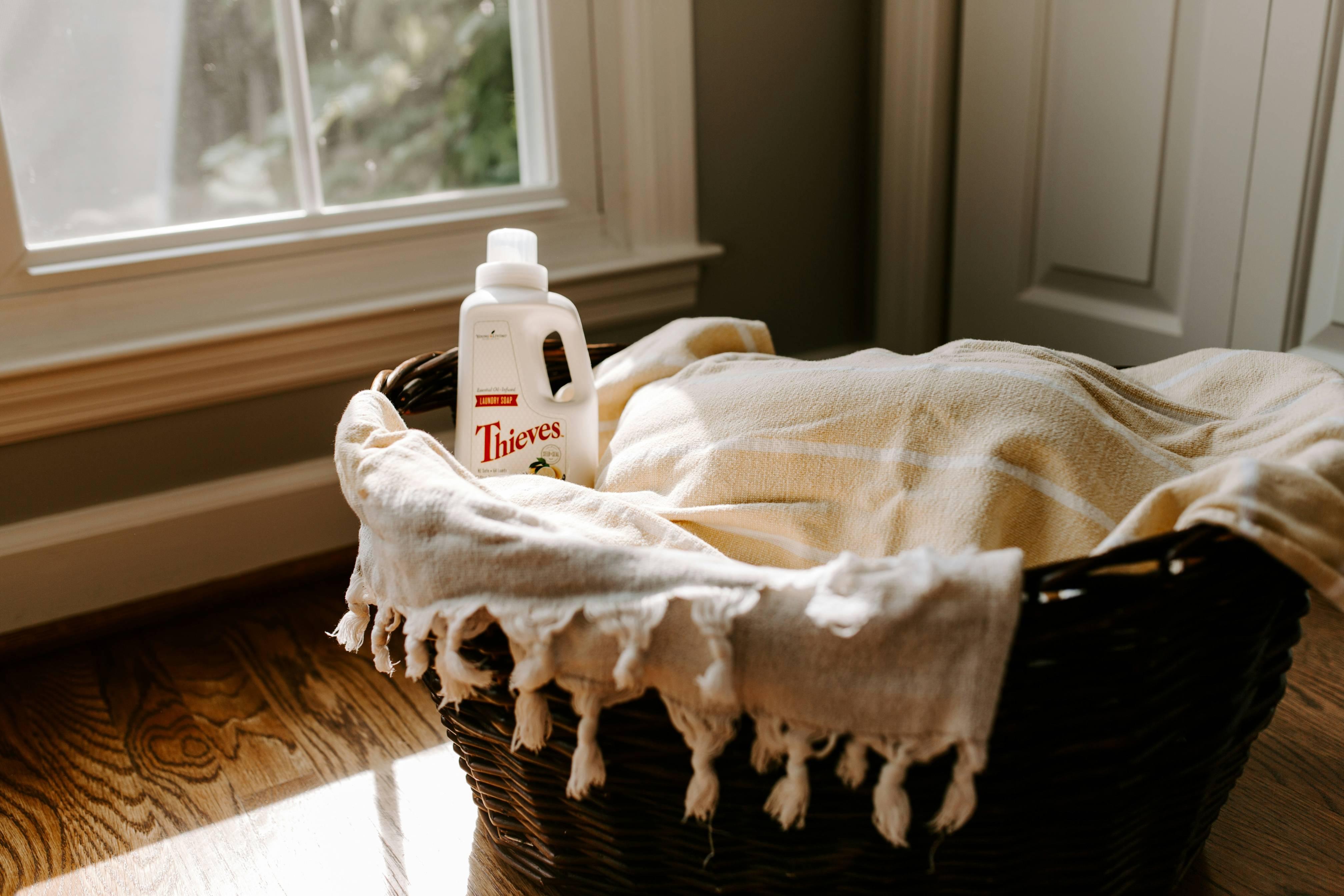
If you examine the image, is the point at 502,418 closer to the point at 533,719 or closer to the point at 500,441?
the point at 500,441

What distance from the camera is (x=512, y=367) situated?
2.53ft

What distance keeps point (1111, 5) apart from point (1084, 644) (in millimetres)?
939

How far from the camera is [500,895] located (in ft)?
2.27

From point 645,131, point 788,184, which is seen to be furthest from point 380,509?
point 788,184

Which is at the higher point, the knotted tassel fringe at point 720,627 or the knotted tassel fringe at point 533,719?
the knotted tassel fringe at point 720,627

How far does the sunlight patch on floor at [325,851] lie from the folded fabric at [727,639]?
232mm

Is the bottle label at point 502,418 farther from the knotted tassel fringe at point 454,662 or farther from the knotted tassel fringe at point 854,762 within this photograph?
Result: the knotted tassel fringe at point 854,762

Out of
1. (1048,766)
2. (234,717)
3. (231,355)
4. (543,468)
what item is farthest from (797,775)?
(231,355)

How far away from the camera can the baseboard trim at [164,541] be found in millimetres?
1018

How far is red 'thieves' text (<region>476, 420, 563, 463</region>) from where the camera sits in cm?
78

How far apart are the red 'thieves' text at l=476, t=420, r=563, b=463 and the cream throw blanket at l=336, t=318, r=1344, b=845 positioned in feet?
0.21

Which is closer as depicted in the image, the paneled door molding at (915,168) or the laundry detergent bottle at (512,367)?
the laundry detergent bottle at (512,367)

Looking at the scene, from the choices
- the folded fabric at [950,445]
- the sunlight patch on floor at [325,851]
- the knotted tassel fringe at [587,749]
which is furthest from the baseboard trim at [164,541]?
the knotted tassel fringe at [587,749]

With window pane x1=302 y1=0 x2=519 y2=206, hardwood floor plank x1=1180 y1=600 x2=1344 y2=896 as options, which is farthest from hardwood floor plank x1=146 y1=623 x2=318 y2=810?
hardwood floor plank x1=1180 y1=600 x2=1344 y2=896
